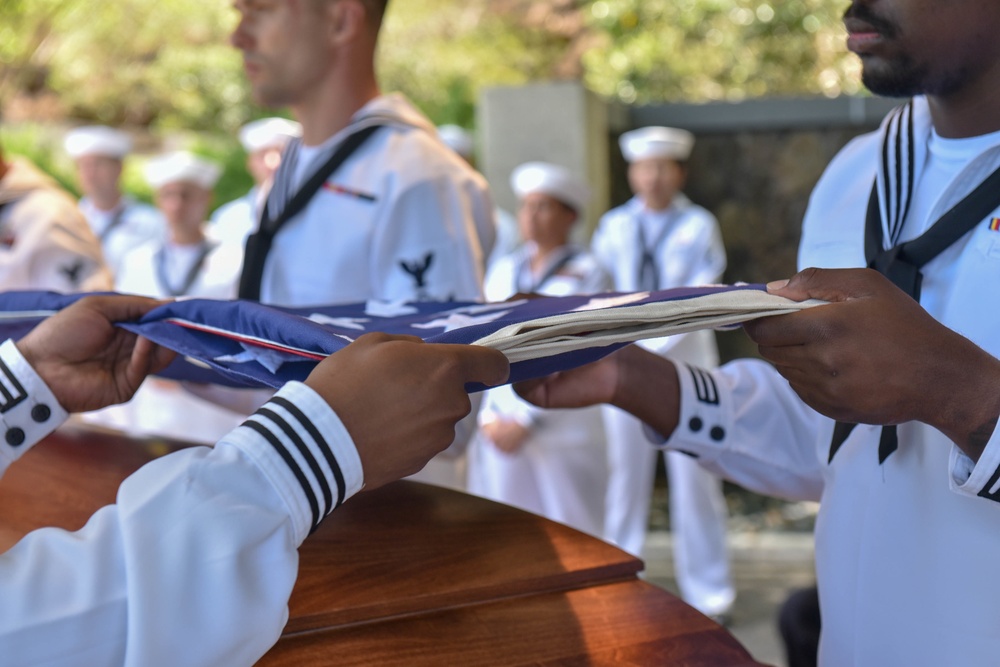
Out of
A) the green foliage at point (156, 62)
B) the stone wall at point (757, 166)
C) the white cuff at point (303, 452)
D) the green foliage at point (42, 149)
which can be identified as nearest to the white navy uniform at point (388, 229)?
the white cuff at point (303, 452)

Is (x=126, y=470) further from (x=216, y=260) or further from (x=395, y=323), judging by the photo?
(x=216, y=260)

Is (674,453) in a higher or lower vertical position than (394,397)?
lower

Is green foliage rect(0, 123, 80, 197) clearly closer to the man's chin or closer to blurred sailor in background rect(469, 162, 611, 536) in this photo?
blurred sailor in background rect(469, 162, 611, 536)

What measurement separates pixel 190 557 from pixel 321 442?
15 centimetres

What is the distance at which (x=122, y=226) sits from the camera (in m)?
7.89

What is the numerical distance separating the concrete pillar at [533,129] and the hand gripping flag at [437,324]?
528 centimetres

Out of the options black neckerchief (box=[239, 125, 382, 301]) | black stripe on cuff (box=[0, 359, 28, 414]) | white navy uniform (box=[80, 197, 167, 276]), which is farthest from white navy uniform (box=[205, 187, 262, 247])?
black stripe on cuff (box=[0, 359, 28, 414])

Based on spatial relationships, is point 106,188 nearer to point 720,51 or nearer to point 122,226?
point 122,226

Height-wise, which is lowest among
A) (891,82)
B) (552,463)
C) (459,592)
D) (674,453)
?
(674,453)

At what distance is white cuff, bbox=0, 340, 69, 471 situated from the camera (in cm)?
160

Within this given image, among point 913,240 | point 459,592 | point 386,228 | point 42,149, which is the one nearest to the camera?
point 459,592

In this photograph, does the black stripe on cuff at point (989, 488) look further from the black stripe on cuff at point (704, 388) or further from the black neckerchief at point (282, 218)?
the black neckerchief at point (282, 218)

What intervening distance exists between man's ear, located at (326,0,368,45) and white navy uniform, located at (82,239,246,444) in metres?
0.69

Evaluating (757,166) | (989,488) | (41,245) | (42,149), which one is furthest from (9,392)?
(42,149)
